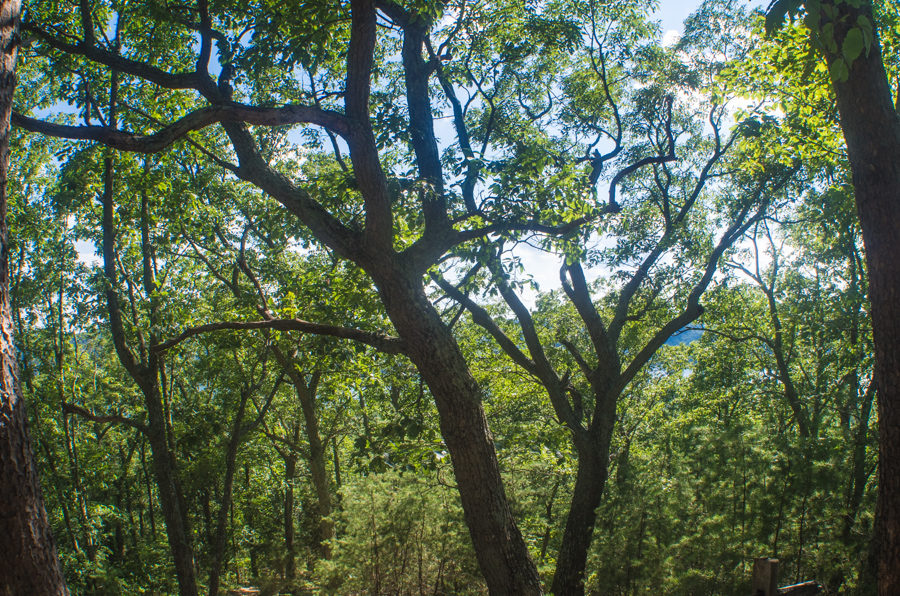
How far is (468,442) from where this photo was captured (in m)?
3.84

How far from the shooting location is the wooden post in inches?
162

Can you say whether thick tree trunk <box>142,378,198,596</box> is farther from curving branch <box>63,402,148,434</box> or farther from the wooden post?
the wooden post

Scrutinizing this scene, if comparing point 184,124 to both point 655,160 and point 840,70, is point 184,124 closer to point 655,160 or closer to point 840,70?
point 840,70

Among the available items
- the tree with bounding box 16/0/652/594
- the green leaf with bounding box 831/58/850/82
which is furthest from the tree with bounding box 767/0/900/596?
the tree with bounding box 16/0/652/594

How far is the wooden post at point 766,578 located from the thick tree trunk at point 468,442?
1909 mm

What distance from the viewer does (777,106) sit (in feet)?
23.6

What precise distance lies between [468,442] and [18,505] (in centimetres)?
258

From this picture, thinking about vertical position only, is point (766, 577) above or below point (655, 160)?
below

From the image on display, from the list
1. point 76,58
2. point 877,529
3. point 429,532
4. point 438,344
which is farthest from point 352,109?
point 429,532

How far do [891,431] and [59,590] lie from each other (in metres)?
4.47

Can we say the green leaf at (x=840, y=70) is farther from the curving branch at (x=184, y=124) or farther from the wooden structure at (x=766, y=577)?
the wooden structure at (x=766, y=577)

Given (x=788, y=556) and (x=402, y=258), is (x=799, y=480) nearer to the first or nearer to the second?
(x=788, y=556)

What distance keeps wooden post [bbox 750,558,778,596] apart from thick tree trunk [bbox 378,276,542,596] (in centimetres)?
191

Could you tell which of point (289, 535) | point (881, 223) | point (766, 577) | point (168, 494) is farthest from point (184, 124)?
point (289, 535)
